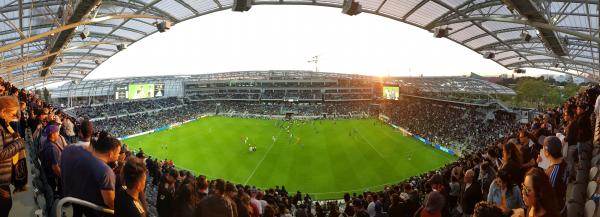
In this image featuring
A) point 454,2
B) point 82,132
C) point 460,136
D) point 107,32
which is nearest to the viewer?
point 82,132

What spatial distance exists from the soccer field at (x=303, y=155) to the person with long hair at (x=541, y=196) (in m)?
19.1

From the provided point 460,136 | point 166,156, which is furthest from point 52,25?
point 460,136

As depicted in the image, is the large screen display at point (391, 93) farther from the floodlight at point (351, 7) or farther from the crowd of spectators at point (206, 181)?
the crowd of spectators at point (206, 181)

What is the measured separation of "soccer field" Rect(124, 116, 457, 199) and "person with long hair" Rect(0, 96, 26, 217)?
19.2m

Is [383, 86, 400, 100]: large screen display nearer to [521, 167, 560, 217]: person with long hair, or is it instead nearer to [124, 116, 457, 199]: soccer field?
[124, 116, 457, 199]: soccer field

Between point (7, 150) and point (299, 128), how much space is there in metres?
47.4

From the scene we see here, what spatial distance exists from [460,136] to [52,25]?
37404 mm

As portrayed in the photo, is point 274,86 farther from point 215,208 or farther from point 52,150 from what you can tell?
point 215,208

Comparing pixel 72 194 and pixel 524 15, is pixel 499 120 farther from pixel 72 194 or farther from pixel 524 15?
pixel 72 194

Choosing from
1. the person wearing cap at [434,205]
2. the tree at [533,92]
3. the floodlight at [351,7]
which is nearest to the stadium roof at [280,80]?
the tree at [533,92]

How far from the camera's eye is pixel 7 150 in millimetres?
3129

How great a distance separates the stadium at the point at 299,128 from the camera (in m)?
3.77

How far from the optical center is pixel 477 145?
31.8 m

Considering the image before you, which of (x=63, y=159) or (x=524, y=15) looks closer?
(x=63, y=159)
